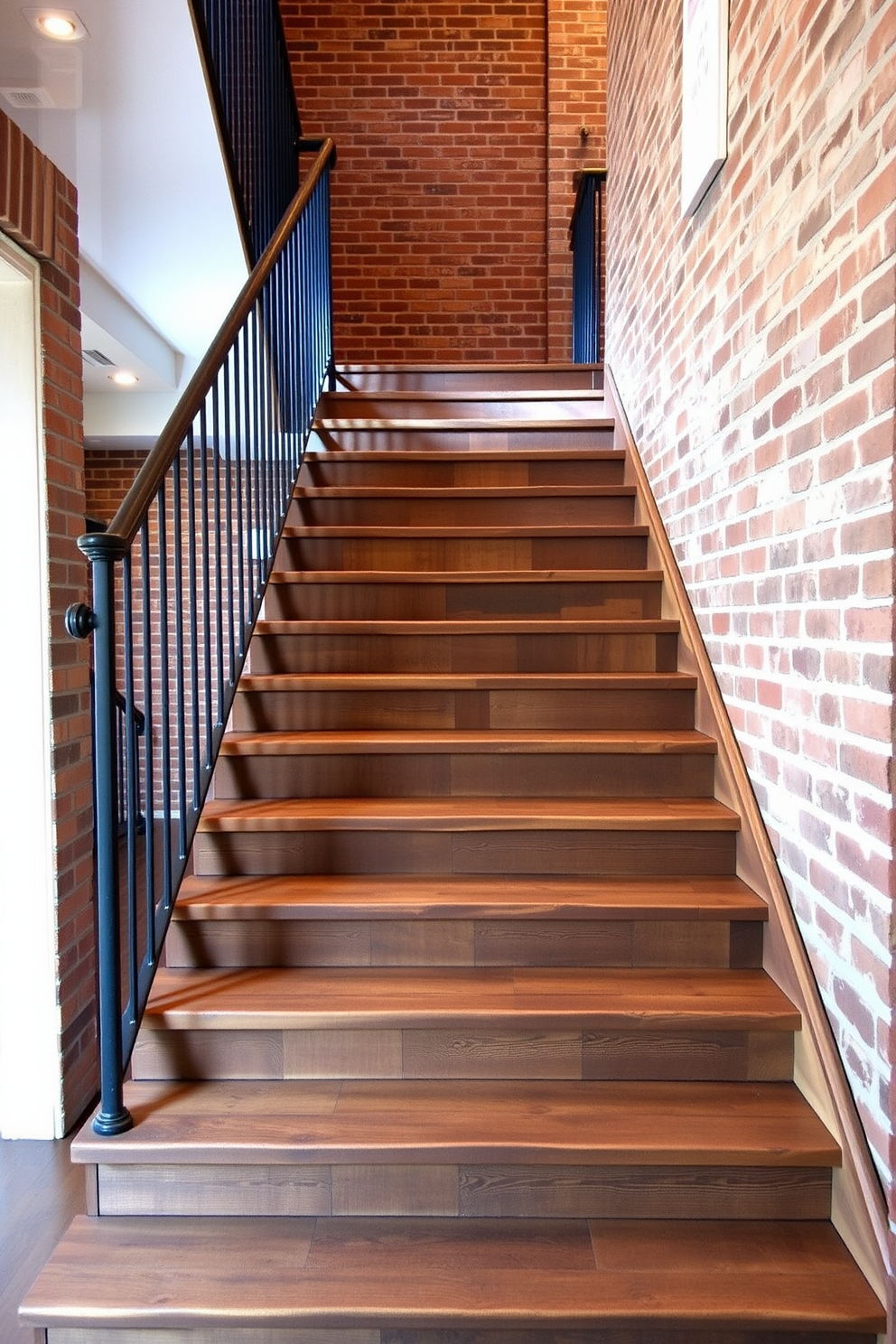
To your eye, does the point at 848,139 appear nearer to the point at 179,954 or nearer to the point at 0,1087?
the point at 179,954

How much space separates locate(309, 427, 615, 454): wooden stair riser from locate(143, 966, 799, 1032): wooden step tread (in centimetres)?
189

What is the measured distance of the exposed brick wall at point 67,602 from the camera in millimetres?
1924

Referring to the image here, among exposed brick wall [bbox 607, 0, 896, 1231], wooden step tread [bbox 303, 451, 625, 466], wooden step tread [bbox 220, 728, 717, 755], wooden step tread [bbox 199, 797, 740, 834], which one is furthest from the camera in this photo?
wooden step tread [bbox 303, 451, 625, 466]

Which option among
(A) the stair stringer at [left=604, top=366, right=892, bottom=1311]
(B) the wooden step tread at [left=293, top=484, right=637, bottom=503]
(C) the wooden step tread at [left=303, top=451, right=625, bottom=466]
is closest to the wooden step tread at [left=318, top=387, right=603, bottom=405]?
(C) the wooden step tread at [left=303, top=451, right=625, bottom=466]

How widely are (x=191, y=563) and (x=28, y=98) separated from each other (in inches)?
54.5

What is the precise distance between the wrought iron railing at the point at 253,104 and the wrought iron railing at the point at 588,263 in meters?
1.36

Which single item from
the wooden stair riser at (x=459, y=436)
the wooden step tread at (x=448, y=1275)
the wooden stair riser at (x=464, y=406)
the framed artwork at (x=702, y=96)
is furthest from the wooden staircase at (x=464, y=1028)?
the wooden stair riser at (x=464, y=406)

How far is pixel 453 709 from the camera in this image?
217 cm

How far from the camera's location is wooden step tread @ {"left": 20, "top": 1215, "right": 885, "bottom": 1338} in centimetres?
122

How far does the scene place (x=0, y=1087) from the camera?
6.37 ft

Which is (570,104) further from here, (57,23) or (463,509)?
(57,23)

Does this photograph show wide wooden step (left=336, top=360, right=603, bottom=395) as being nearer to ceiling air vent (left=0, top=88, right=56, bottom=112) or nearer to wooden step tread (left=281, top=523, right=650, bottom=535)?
wooden step tread (left=281, top=523, right=650, bottom=535)

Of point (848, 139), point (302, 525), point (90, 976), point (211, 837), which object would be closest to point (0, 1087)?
point (90, 976)

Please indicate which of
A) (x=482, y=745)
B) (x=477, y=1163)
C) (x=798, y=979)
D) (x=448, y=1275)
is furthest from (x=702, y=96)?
(x=448, y=1275)
